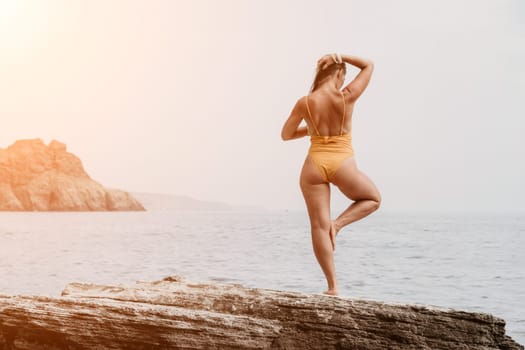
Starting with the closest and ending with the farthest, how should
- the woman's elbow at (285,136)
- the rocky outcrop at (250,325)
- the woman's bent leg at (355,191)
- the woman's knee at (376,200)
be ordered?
the rocky outcrop at (250,325), the woman's bent leg at (355,191), the woman's knee at (376,200), the woman's elbow at (285,136)

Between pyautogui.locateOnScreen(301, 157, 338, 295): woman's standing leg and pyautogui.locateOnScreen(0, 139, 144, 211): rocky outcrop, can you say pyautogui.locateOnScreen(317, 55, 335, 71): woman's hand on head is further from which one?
pyautogui.locateOnScreen(0, 139, 144, 211): rocky outcrop

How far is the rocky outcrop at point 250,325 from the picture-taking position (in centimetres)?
675

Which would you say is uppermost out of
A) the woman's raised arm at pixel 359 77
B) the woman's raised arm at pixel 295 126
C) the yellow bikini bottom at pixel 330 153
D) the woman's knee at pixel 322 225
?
the woman's raised arm at pixel 359 77

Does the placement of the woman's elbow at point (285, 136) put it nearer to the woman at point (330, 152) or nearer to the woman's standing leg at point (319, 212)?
the woman at point (330, 152)

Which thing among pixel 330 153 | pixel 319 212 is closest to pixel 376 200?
pixel 319 212

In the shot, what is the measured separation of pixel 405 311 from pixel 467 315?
0.65 metres

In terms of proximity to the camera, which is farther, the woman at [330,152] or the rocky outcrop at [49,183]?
the rocky outcrop at [49,183]

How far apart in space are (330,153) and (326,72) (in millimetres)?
928

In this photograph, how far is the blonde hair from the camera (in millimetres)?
7266

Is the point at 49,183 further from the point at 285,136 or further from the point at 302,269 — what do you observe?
the point at 285,136

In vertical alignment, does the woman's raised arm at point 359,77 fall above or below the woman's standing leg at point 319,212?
above

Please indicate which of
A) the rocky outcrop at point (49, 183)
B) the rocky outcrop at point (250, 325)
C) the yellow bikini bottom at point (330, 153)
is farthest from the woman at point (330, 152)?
the rocky outcrop at point (49, 183)

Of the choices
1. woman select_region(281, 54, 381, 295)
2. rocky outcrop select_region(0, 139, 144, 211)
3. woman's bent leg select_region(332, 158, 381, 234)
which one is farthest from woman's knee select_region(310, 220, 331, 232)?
rocky outcrop select_region(0, 139, 144, 211)

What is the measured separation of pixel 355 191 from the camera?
288 inches
